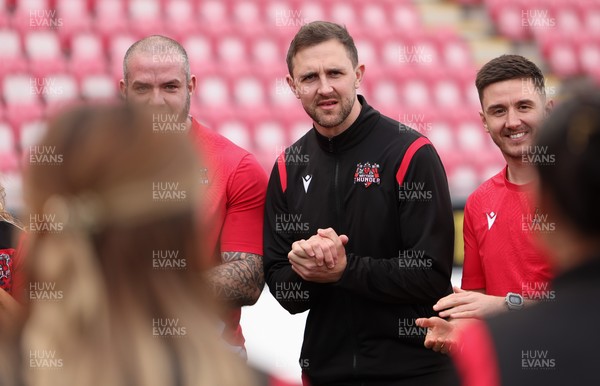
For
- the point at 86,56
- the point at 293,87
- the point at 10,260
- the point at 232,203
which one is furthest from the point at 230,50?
the point at 10,260

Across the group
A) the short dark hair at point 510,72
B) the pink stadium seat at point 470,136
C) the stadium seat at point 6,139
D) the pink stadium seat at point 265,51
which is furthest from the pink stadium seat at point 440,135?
the short dark hair at point 510,72

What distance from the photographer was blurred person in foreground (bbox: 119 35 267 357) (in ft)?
10.4

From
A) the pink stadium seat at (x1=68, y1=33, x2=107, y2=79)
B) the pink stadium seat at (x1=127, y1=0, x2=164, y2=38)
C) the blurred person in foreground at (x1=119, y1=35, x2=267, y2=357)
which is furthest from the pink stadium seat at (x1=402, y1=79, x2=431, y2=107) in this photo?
the blurred person in foreground at (x1=119, y1=35, x2=267, y2=357)

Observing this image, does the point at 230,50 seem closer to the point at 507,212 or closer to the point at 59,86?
the point at 59,86

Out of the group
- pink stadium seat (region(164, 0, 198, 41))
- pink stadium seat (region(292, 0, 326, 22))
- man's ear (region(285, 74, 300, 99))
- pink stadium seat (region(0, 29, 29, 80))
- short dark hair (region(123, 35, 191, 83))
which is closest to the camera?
man's ear (region(285, 74, 300, 99))

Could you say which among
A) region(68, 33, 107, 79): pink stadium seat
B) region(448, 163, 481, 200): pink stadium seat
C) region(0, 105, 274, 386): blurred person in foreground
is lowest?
region(0, 105, 274, 386): blurred person in foreground

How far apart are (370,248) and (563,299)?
68.9 inches

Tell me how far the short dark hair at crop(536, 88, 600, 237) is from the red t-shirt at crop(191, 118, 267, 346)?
1931mm

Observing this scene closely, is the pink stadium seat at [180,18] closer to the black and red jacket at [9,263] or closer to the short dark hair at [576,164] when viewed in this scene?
the black and red jacket at [9,263]

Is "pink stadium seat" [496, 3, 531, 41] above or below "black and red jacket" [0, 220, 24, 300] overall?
above

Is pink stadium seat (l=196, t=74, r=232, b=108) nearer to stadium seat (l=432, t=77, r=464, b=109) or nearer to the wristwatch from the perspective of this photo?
stadium seat (l=432, t=77, r=464, b=109)

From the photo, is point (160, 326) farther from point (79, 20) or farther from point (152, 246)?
point (79, 20)

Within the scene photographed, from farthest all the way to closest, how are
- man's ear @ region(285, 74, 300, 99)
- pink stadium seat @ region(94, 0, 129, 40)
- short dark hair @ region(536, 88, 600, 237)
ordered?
pink stadium seat @ region(94, 0, 129, 40) → man's ear @ region(285, 74, 300, 99) → short dark hair @ region(536, 88, 600, 237)

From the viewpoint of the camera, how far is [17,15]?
8.66 metres
